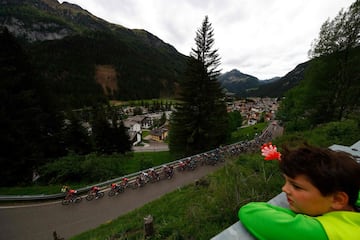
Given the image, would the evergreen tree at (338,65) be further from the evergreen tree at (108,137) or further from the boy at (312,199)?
the evergreen tree at (108,137)

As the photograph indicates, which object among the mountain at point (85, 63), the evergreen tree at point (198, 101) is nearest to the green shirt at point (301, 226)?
the evergreen tree at point (198, 101)

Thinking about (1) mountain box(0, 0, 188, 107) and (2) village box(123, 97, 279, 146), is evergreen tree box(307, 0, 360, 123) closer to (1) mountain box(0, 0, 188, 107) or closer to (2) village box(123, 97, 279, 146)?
(2) village box(123, 97, 279, 146)

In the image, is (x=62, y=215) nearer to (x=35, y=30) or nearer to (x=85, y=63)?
(x=85, y=63)

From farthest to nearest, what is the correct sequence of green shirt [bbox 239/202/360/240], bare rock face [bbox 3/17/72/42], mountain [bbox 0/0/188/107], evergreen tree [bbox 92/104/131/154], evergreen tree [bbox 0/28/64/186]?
bare rock face [bbox 3/17/72/42]
mountain [bbox 0/0/188/107]
evergreen tree [bbox 92/104/131/154]
evergreen tree [bbox 0/28/64/186]
green shirt [bbox 239/202/360/240]

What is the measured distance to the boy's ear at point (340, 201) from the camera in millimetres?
1001

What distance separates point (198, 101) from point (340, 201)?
14.3m

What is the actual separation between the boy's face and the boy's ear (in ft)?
0.10

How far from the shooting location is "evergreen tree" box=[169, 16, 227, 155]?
15.1 m

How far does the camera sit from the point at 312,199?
1.02m

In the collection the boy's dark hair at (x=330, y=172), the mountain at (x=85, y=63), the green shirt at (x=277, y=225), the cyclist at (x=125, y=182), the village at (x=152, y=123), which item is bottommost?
the village at (x=152, y=123)

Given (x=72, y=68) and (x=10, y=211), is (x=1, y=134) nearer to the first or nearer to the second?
(x=10, y=211)

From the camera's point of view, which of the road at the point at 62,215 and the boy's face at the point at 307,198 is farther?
the road at the point at 62,215

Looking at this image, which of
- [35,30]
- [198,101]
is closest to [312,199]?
[198,101]

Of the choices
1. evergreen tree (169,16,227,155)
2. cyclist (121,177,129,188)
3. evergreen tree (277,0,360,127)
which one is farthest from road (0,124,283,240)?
evergreen tree (277,0,360,127)
